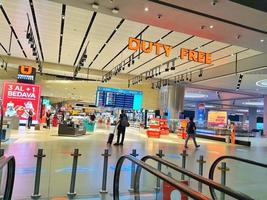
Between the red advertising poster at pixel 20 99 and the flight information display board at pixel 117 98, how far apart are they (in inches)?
264

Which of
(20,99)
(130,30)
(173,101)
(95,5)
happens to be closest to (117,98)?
(130,30)

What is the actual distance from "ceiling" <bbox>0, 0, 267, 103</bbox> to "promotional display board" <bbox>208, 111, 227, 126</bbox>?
186 inches

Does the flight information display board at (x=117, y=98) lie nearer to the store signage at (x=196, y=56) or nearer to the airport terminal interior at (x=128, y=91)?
the airport terminal interior at (x=128, y=91)

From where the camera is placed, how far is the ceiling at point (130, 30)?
5961 millimetres

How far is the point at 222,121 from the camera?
2253cm

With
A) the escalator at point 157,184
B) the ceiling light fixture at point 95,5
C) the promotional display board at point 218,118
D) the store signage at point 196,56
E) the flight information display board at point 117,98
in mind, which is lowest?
the escalator at point 157,184

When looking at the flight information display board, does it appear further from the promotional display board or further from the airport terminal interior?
the promotional display board

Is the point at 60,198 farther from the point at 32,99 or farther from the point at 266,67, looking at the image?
the point at 32,99

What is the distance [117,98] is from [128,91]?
682 mm

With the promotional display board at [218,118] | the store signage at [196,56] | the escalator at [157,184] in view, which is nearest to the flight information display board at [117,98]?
the store signage at [196,56]

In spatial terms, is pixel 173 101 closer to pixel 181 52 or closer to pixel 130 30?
pixel 130 30

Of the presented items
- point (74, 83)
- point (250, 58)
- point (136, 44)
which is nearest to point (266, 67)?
point (250, 58)

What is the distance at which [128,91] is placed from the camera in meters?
12.9

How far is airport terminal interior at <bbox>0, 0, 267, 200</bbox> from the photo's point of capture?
13.7 ft
